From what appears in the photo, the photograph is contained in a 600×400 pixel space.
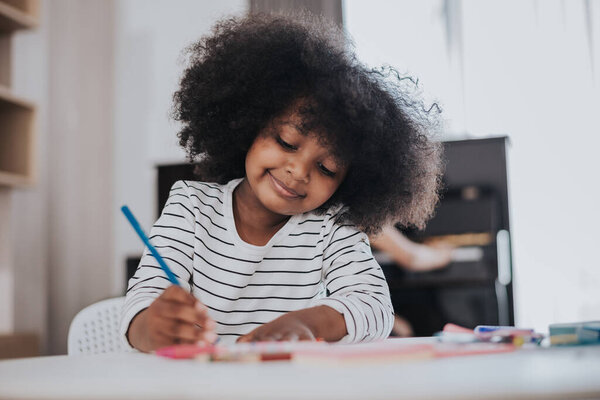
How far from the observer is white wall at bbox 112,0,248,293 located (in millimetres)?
3158

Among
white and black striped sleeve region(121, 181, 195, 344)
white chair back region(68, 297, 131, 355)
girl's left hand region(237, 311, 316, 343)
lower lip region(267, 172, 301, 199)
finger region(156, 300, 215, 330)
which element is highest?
lower lip region(267, 172, 301, 199)

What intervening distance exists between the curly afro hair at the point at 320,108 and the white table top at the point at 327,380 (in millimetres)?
514

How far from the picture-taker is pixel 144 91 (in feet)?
10.6

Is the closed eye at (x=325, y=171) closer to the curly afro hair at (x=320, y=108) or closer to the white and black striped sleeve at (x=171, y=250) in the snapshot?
the curly afro hair at (x=320, y=108)

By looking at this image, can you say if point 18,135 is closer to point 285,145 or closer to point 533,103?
point 285,145

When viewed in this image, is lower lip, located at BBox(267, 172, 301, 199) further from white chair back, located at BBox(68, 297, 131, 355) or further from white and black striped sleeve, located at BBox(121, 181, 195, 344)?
white chair back, located at BBox(68, 297, 131, 355)

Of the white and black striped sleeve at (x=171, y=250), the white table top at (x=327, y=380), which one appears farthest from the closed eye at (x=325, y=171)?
the white table top at (x=327, y=380)

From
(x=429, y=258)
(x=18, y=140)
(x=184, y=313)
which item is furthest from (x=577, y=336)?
(x=18, y=140)

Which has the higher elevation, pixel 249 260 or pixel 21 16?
pixel 21 16

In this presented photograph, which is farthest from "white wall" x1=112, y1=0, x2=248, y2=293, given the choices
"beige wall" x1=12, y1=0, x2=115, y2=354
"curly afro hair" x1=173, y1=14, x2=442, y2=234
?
"curly afro hair" x1=173, y1=14, x2=442, y2=234

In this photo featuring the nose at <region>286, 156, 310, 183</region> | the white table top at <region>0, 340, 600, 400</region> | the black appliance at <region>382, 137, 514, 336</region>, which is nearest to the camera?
the white table top at <region>0, 340, 600, 400</region>

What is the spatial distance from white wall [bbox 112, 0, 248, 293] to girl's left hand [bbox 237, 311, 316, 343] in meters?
2.57

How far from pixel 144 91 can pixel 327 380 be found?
10.0ft

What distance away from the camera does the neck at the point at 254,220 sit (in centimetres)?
104
